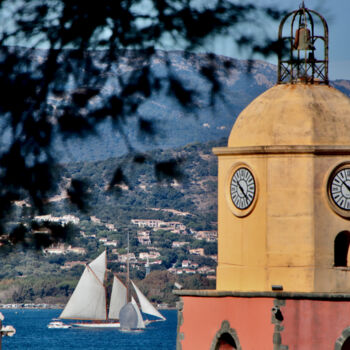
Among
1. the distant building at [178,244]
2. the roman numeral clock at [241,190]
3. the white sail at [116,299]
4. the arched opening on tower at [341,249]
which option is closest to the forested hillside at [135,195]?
the roman numeral clock at [241,190]

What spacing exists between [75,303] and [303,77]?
Result: 84478 mm

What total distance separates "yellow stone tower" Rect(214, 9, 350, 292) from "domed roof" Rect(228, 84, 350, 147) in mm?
18

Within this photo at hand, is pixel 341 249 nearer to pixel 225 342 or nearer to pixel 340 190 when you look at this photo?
pixel 340 190

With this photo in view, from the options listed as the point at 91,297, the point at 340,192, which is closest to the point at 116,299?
the point at 91,297

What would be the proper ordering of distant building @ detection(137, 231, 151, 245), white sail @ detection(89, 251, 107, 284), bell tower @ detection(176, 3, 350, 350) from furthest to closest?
distant building @ detection(137, 231, 151, 245), white sail @ detection(89, 251, 107, 284), bell tower @ detection(176, 3, 350, 350)

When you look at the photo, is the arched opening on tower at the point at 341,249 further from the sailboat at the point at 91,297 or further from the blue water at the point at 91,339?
the blue water at the point at 91,339

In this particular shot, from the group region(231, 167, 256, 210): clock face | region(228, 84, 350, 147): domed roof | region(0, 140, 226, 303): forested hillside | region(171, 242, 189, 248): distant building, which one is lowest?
region(0, 140, 226, 303): forested hillside

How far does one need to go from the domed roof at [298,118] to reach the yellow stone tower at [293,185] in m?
0.02

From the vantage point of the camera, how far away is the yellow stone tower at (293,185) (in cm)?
2030

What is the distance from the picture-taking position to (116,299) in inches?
4412

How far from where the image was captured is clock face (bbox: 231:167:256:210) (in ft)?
68.2

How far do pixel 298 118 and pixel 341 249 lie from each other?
102 inches

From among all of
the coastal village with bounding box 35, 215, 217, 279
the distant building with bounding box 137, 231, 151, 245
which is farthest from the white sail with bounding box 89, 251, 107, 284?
the distant building with bounding box 137, 231, 151, 245

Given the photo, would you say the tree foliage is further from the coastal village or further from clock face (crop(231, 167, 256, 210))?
the coastal village
